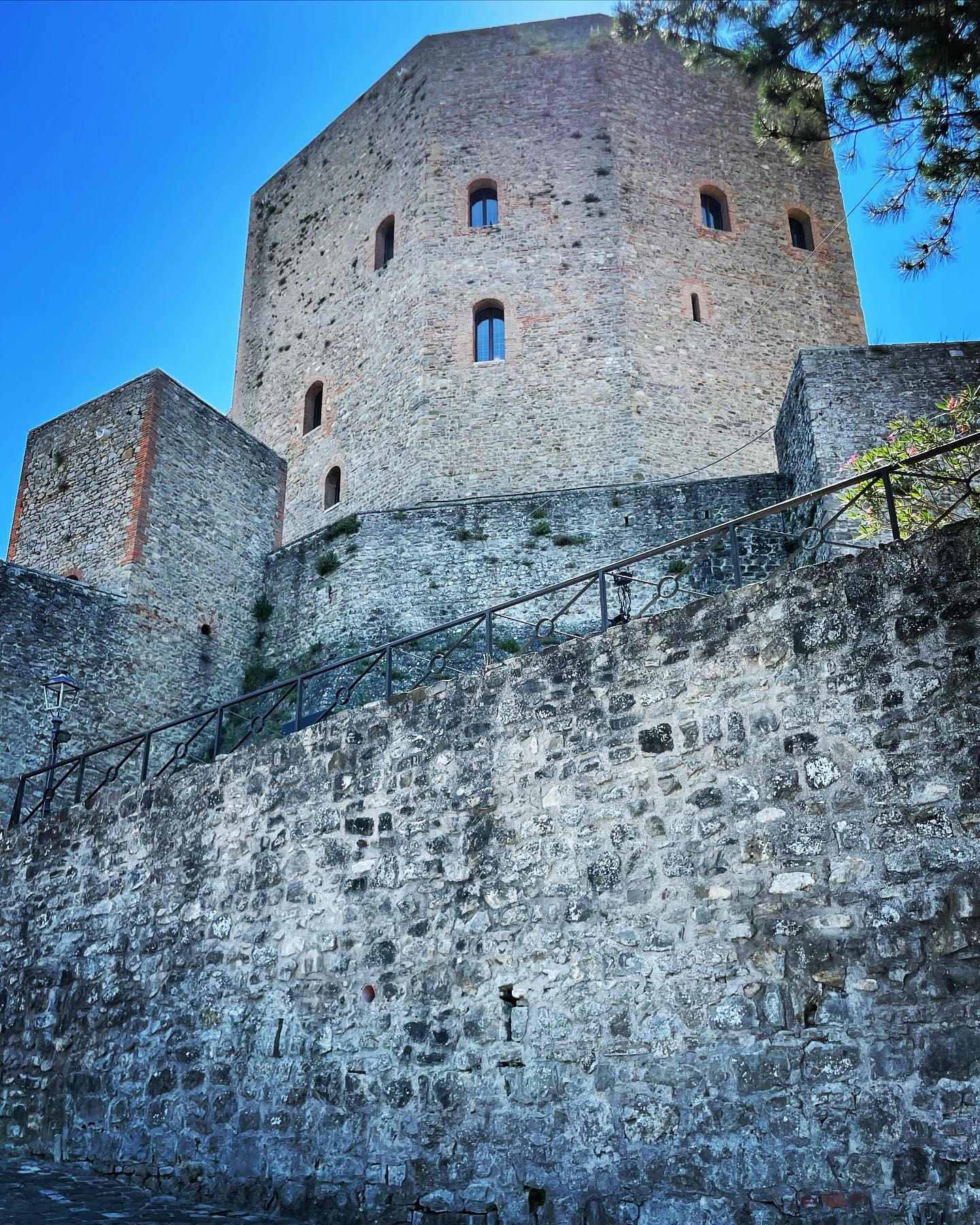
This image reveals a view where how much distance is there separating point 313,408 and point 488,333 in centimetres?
372

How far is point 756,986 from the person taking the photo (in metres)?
5.38

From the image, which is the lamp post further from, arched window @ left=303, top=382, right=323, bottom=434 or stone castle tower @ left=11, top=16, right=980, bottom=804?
arched window @ left=303, top=382, right=323, bottom=434

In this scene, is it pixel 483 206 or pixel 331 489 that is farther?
pixel 483 206

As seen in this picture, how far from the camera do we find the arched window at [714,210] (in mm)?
20000

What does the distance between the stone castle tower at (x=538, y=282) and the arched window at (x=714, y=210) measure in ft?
0.19

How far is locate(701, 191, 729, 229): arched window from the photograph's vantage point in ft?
65.6

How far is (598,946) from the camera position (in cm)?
595

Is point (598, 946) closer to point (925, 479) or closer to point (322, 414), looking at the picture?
point (925, 479)

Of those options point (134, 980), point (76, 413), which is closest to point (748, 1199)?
point (134, 980)

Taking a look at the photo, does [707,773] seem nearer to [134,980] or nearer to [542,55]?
[134,980]

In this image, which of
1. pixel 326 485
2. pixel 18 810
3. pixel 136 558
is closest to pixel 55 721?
pixel 18 810

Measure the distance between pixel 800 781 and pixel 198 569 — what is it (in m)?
10.9

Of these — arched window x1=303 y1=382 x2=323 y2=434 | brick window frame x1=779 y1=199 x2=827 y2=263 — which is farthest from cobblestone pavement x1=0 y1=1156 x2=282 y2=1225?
brick window frame x1=779 y1=199 x2=827 y2=263

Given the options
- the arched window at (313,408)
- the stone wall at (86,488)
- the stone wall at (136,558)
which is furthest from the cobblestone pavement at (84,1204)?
the arched window at (313,408)
